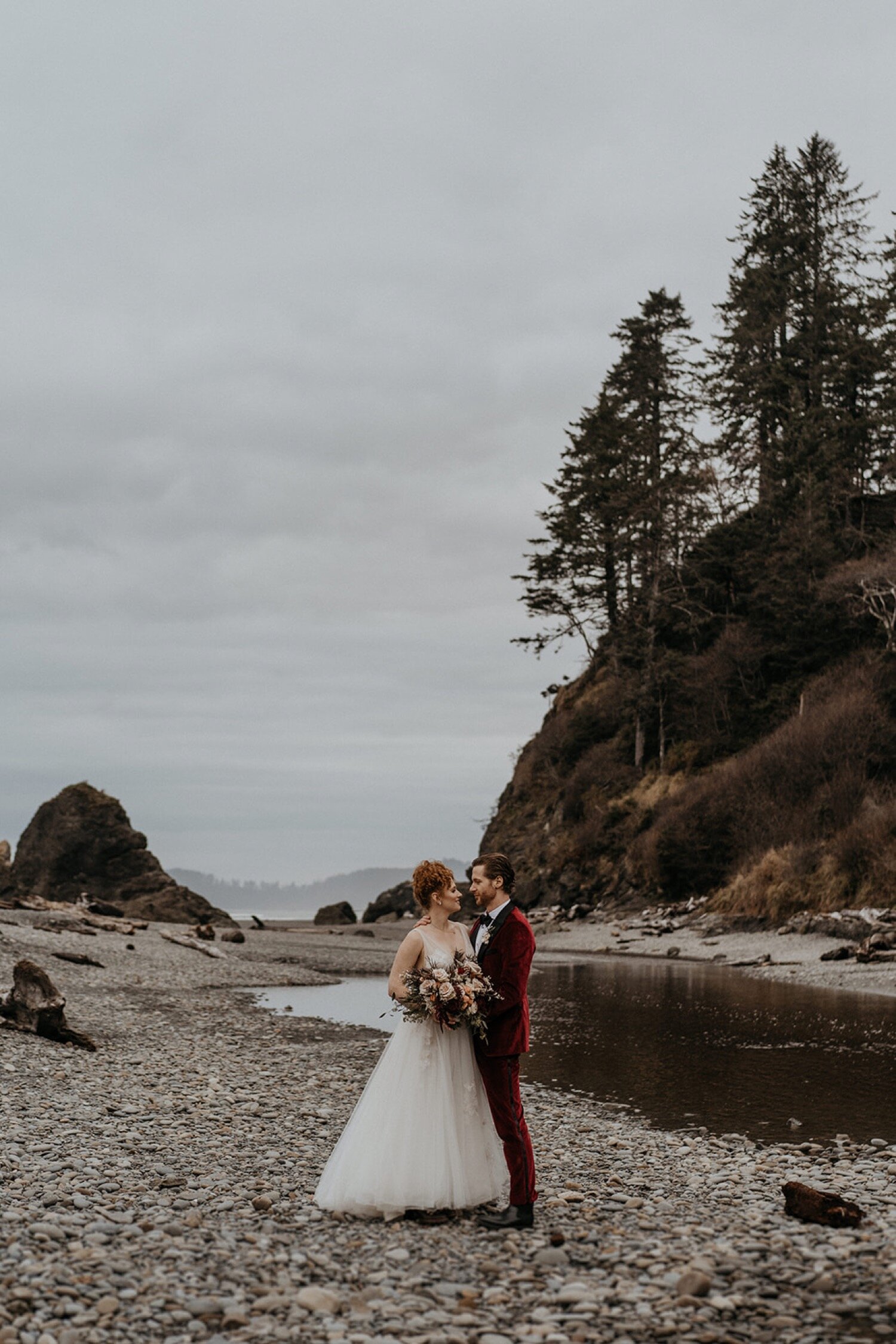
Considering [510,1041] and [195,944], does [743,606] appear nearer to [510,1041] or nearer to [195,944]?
[195,944]

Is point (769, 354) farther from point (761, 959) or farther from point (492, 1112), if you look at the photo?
point (492, 1112)

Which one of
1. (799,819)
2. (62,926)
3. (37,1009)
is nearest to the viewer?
(37,1009)

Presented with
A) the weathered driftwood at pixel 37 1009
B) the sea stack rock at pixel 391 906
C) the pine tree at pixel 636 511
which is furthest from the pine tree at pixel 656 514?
the weathered driftwood at pixel 37 1009

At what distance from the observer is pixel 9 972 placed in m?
21.2

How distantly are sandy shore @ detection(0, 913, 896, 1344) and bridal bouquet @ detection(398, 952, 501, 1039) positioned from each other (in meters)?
0.89

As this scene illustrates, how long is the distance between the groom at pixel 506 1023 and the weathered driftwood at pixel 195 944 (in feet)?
85.2

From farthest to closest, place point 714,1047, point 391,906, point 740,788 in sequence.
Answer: point 391,906 < point 740,788 < point 714,1047

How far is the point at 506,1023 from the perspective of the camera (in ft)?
24.6

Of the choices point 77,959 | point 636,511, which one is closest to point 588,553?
point 636,511

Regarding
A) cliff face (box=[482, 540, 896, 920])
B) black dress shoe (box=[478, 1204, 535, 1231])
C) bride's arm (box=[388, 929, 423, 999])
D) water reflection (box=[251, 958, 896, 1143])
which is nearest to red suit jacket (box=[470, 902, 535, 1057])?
bride's arm (box=[388, 929, 423, 999])

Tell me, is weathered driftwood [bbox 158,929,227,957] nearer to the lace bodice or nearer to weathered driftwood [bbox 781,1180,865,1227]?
the lace bodice

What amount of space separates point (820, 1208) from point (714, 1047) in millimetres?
9434

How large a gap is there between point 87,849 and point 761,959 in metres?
36.9

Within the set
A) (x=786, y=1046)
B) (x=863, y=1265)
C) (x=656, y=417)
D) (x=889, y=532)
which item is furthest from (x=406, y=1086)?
(x=656, y=417)
